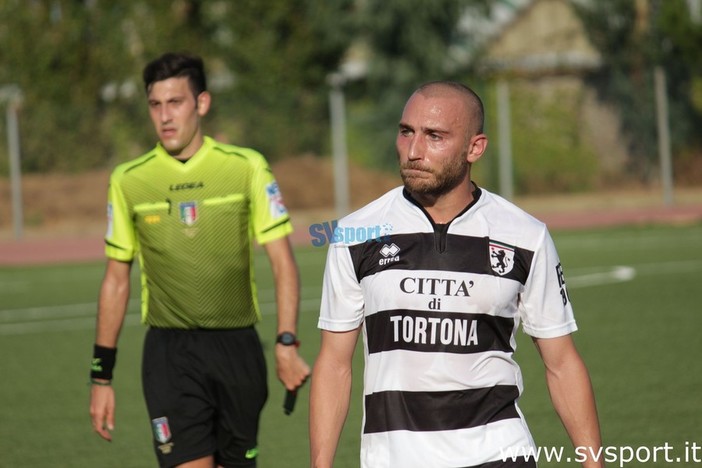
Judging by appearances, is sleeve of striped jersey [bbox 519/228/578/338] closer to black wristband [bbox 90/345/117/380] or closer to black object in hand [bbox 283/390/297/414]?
black object in hand [bbox 283/390/297/414]

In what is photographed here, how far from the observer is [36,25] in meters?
30.5

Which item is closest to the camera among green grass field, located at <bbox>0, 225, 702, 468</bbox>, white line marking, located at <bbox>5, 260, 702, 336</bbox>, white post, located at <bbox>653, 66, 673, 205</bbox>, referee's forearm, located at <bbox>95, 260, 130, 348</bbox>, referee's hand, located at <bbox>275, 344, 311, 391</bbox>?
referee's hand, located at <bbox>275, 344, 311, 391</bbox>

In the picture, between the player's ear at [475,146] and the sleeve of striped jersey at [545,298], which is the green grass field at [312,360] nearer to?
the sleeve of striped jersey at [545,298]

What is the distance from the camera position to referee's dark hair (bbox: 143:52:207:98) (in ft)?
19.2

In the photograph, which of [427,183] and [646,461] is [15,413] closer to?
[646,461]

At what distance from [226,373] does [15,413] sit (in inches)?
171

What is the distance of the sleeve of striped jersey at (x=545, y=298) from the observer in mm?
4012

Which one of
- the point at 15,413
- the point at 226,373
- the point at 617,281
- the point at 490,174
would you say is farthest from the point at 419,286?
the point at 490,174

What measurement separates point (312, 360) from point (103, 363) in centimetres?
574

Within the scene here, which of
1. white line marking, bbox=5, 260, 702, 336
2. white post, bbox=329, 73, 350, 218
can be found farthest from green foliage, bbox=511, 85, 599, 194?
white line marking, bbox=5, 260, 702, 336

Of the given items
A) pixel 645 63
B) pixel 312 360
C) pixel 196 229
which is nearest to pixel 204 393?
pixel 196 229

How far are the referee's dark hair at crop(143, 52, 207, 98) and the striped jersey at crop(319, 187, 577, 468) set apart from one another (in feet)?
6.78

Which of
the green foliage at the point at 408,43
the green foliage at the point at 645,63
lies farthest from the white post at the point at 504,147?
the green foliage at the point at 645,63

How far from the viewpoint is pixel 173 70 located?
5844 mm
